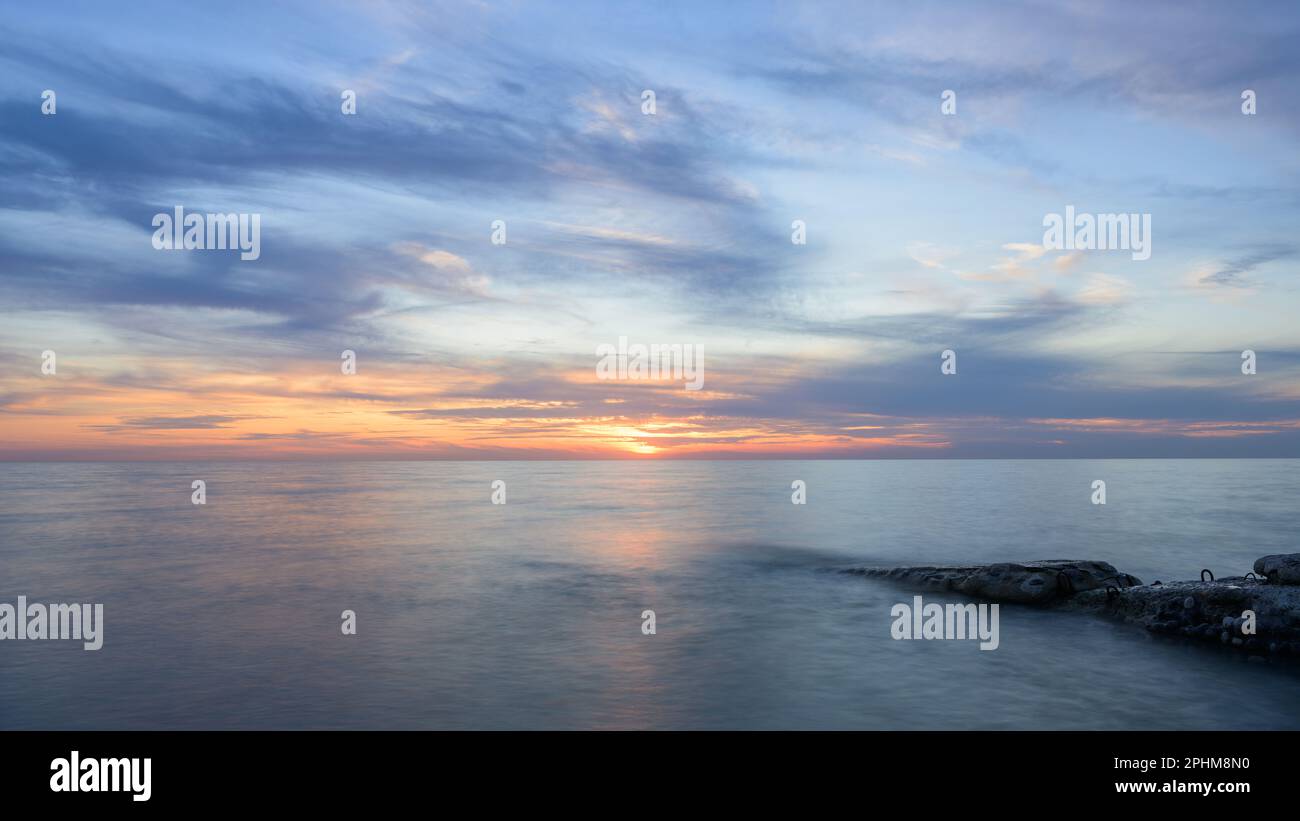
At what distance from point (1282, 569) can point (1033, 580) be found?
6.54 m

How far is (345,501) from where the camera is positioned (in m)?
88.2

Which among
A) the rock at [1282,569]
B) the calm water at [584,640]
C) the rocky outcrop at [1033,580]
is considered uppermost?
the rock at [1282,569]

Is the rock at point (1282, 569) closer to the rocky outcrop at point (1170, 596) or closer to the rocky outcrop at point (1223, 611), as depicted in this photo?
the rocky outcrop at point (1170, 596)

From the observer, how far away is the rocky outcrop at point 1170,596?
19.3 m

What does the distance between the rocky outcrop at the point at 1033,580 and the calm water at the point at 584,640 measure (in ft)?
4.38

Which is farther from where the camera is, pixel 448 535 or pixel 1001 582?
pixel 448 535

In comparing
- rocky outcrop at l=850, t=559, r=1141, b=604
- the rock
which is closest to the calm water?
rocky outcrop at l=850, t=559, r=1141, b=604

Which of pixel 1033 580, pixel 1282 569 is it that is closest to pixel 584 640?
pixel 1033 580

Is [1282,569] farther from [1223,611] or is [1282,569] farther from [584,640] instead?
[584,640]

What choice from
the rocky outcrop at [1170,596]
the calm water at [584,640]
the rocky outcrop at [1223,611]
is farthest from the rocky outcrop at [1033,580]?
the rocky outcrop at [1223,611]

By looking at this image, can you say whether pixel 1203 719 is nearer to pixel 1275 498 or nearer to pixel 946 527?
pixel 946 527
